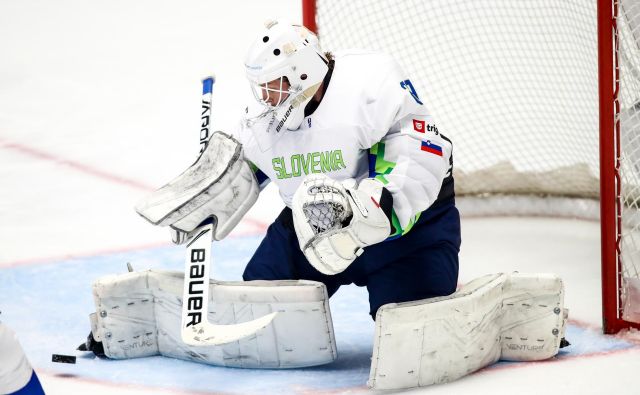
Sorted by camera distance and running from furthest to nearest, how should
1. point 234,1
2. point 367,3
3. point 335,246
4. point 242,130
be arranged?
point 234,1 → point 367,3 → point 242,130 → point 335,246

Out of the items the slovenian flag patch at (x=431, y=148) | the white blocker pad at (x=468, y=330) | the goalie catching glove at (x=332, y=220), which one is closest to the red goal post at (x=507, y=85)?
the white blocker pad at (x=468, y=330)

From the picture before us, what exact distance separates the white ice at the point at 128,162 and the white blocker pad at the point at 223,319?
0.26 feet

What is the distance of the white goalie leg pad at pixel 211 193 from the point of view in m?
3.20

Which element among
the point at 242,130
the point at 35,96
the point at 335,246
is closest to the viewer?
the point at 335,246

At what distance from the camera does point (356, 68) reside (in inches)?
122

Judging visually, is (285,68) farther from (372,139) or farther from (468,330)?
(468,330)

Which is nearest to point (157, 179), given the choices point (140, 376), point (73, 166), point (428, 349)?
point (73, 166)

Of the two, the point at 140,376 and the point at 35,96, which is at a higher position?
the point at 35,96

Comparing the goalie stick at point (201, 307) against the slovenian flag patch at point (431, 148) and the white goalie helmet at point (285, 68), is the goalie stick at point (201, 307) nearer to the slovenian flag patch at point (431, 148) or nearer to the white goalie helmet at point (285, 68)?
the white goalie helmet at point (285, 68)

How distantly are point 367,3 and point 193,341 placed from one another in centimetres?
196

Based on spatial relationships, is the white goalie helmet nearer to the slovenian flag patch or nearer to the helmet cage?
the helmet cage

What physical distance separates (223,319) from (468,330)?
2.04 feet

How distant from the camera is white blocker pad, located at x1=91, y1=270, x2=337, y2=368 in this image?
3.13 meters

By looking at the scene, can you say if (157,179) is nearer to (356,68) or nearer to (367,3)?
(367,3)
